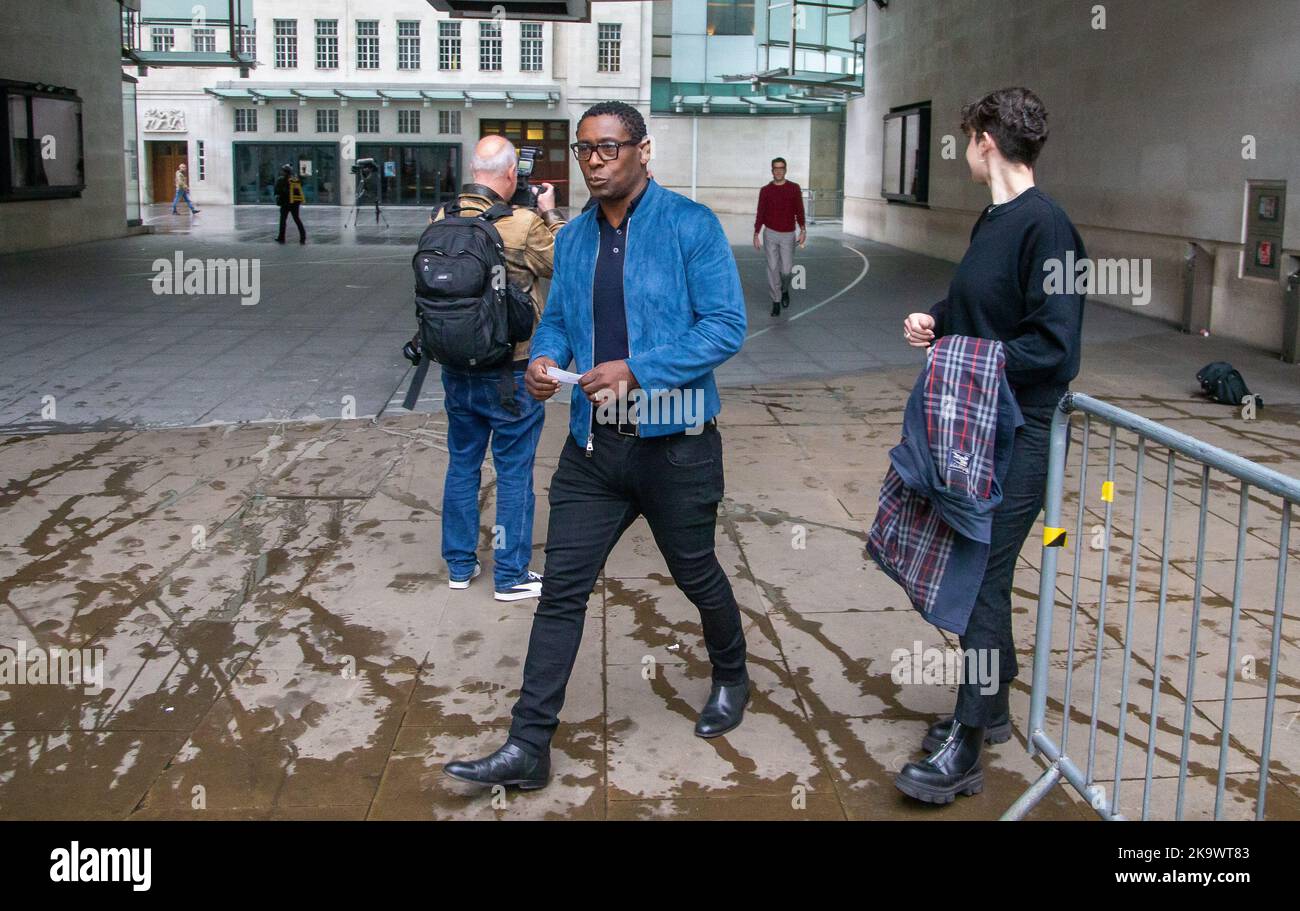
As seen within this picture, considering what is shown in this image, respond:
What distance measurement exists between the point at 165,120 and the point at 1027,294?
155ft

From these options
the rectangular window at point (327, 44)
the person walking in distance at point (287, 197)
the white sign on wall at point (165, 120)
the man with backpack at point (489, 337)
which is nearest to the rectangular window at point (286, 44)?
the rectangular window at point (327, 44)

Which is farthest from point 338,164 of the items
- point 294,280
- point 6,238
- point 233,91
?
point 294,280

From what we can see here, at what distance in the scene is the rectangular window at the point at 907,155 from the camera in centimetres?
2402

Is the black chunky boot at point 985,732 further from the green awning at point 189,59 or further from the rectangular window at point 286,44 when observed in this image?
the rectangular window at point 286,44

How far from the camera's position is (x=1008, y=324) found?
11.3ft

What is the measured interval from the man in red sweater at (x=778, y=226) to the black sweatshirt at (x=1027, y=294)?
10.6m

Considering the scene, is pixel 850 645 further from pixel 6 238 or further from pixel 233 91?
pixel 233 91

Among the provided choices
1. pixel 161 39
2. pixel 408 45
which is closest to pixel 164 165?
pixel 408 45

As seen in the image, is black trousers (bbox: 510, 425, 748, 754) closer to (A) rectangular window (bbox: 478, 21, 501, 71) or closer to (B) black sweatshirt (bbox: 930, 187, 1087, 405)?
(B) black sweatshirt (bbox: 930, 187, 1087, 405)

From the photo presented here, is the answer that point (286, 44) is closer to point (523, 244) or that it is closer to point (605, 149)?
point (523, 244)

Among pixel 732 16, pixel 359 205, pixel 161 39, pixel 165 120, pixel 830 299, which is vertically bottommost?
pixel 830 299

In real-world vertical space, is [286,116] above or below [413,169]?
above

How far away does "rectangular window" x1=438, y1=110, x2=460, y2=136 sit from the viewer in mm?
45531
